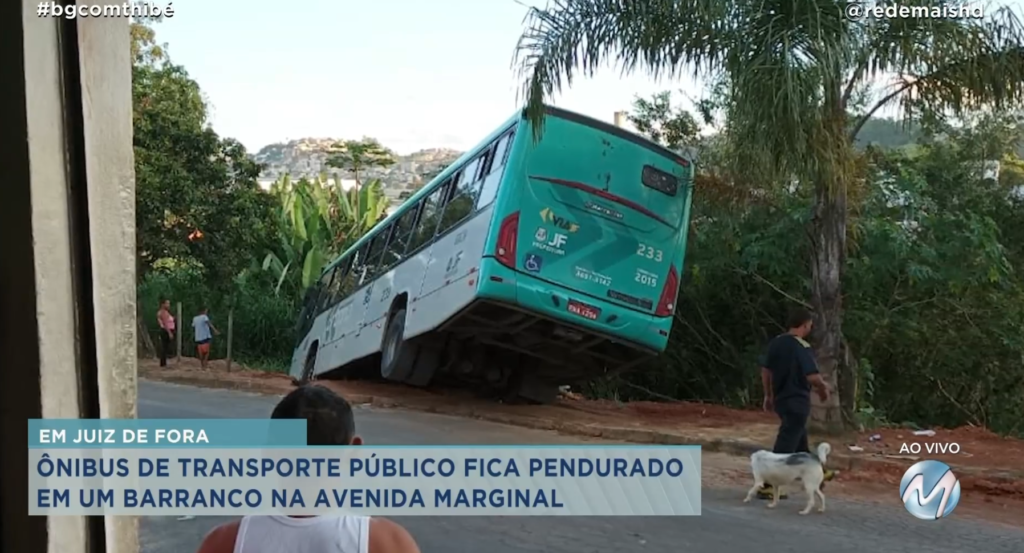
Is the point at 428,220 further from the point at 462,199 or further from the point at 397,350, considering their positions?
the point at 397,350

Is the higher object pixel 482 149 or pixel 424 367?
pixel 482 149

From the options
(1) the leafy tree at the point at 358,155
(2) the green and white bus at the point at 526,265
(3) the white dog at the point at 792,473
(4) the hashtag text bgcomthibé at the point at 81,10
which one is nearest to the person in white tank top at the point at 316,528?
(4) the hashtag text bgcomthibé at the point at 81,10

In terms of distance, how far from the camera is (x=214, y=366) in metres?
6.52

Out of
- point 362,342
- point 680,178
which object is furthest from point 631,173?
point 362,342

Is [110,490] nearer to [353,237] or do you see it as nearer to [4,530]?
[4,530]

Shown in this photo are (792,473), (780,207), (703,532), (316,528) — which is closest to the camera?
(316,528)

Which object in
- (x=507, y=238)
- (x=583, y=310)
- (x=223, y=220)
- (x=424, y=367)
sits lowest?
(x=424, y=367)

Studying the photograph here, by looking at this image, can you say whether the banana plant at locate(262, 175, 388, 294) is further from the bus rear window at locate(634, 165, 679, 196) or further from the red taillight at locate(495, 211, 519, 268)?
the bus rear window at locate(634, 165, 679, 196)

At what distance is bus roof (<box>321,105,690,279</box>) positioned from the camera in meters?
6.11

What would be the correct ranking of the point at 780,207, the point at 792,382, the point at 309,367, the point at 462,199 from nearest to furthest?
the point at 792,382 → the point at 780,207 → the point at 309,367 → the point at 462,199

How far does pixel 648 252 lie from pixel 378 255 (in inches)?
79.4

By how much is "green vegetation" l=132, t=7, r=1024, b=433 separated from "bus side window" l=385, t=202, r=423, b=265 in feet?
0.59

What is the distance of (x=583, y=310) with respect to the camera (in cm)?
680

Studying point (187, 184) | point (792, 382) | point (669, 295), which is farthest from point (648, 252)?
point (187, 184)
